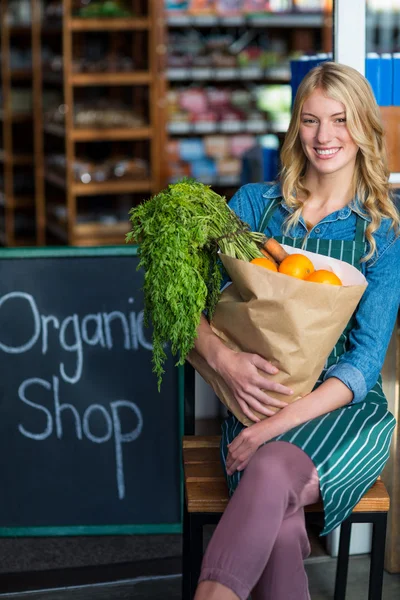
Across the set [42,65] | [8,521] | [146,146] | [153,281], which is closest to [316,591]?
[8,521]

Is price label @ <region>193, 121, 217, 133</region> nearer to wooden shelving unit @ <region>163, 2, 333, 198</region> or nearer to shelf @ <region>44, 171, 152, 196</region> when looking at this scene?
wooden shelving unit @ <region>163, 2, 333, 198</region>

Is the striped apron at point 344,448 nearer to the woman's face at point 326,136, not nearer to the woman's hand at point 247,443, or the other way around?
the woman's hand at point 247,443

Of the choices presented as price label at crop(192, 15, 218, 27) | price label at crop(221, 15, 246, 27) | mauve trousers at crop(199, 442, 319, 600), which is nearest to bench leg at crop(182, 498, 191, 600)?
mauve trousers at crop(199, 442, 319, 600)

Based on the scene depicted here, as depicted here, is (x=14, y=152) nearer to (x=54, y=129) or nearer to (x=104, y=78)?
(x=54, y=129)

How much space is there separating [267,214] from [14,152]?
510 centimetres

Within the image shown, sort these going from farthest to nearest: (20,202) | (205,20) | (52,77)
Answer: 1. (20,202)
2. (52,77)
3. (205,20)

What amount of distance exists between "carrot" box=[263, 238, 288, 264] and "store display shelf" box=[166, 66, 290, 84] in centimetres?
386

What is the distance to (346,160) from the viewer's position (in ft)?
7.28

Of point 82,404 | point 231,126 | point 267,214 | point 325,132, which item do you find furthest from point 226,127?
point 325,132

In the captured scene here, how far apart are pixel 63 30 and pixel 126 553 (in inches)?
138

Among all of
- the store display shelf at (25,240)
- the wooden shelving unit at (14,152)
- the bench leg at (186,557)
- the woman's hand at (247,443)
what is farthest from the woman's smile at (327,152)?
the store display shelf at (25,240)

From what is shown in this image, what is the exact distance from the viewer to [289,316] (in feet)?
6.16

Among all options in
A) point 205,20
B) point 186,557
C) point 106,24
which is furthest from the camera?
point 205,20

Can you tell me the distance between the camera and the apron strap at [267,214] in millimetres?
2320
